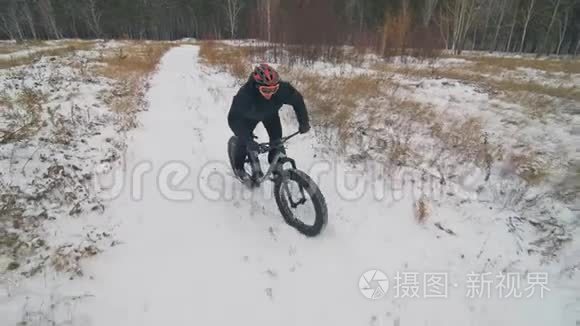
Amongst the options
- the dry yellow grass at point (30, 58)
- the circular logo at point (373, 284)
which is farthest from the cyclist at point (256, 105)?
the dry yellow grass at point (30, 58)

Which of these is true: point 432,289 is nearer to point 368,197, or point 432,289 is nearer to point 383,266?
point 383,266

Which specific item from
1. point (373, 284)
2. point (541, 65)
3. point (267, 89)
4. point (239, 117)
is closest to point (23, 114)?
point (239, 117)

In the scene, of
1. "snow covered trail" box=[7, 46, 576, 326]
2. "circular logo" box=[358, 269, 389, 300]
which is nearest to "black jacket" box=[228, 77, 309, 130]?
"snow covered trail" box=[7, 46, 576, 326]

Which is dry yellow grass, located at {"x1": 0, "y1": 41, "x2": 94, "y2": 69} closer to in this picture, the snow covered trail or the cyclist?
the snow covered trail

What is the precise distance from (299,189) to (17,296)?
9.20ft

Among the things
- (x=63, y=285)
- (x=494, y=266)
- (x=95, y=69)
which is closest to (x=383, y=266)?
(x=494, y=266)

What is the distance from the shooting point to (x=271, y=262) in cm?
300

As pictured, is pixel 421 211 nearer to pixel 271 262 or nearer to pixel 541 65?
pixel 271 262

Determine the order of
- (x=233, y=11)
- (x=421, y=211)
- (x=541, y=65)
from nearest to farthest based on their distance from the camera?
(x=421, y=211) < (x=541, y=65) < (x=233, y=11)

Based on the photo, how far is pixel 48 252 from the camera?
283 centimetres

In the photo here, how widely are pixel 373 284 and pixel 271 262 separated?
1.09 meters

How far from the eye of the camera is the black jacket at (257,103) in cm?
330

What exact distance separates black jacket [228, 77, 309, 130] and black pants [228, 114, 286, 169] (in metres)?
0.08

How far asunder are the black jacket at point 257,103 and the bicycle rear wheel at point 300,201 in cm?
74
